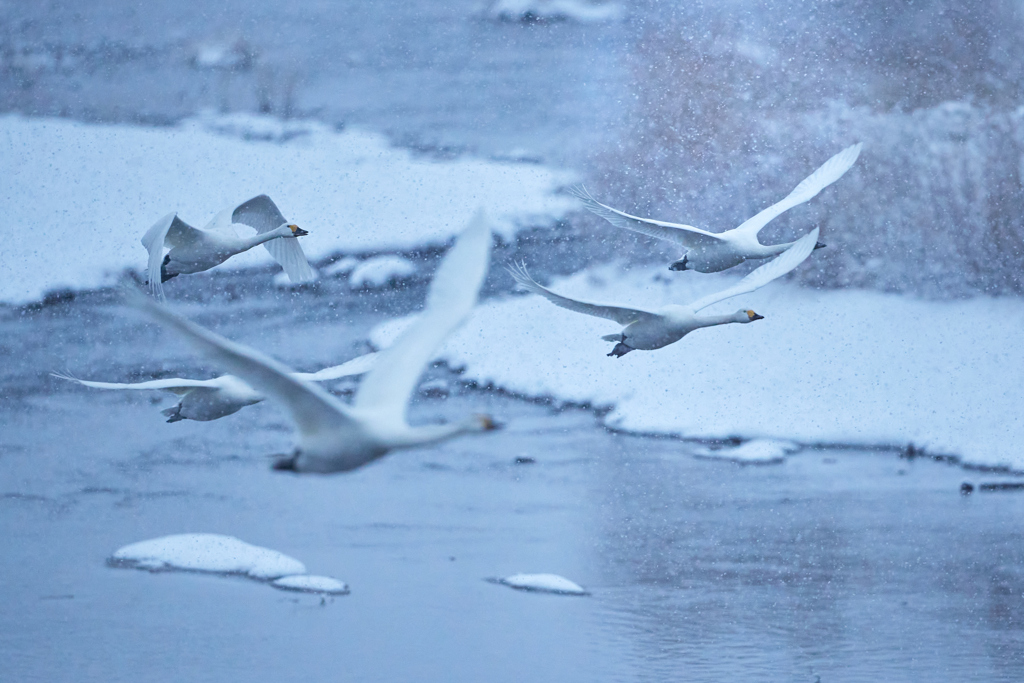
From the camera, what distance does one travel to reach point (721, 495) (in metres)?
5.86

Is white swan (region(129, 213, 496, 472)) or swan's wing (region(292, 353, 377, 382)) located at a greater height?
white swan (region(129, 213, 496, 472))

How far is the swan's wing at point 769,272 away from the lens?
328 centimetres

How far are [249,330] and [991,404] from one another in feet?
11.2

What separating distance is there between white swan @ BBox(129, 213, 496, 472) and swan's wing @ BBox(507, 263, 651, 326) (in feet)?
1.46

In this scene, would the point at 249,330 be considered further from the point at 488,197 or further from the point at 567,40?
the point at 567,40

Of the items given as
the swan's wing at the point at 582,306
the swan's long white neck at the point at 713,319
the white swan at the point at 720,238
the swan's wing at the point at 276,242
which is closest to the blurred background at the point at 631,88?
the swan's wing at the point at 276,242

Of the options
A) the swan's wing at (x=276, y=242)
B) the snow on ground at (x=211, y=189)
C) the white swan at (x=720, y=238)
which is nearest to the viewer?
the white swan at (x=720, y=238)

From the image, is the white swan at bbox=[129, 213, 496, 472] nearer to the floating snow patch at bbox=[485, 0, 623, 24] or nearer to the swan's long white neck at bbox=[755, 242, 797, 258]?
the swan's long white neck at bbox=[755, 242, 797, 258]

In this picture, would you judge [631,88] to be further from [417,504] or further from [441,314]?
[441,314]

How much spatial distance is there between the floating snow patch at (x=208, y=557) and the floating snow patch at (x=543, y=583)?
0.92 m

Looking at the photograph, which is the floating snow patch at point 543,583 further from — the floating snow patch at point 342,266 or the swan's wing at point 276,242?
the swan's wing at point 276,242

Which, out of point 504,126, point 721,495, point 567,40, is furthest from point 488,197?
point 721,495

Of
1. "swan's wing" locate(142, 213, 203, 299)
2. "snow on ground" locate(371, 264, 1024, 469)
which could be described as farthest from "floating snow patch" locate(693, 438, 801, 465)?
"swan's wing" locate(142, 213, 203, 299)

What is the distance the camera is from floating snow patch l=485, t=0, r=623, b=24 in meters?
6.14
